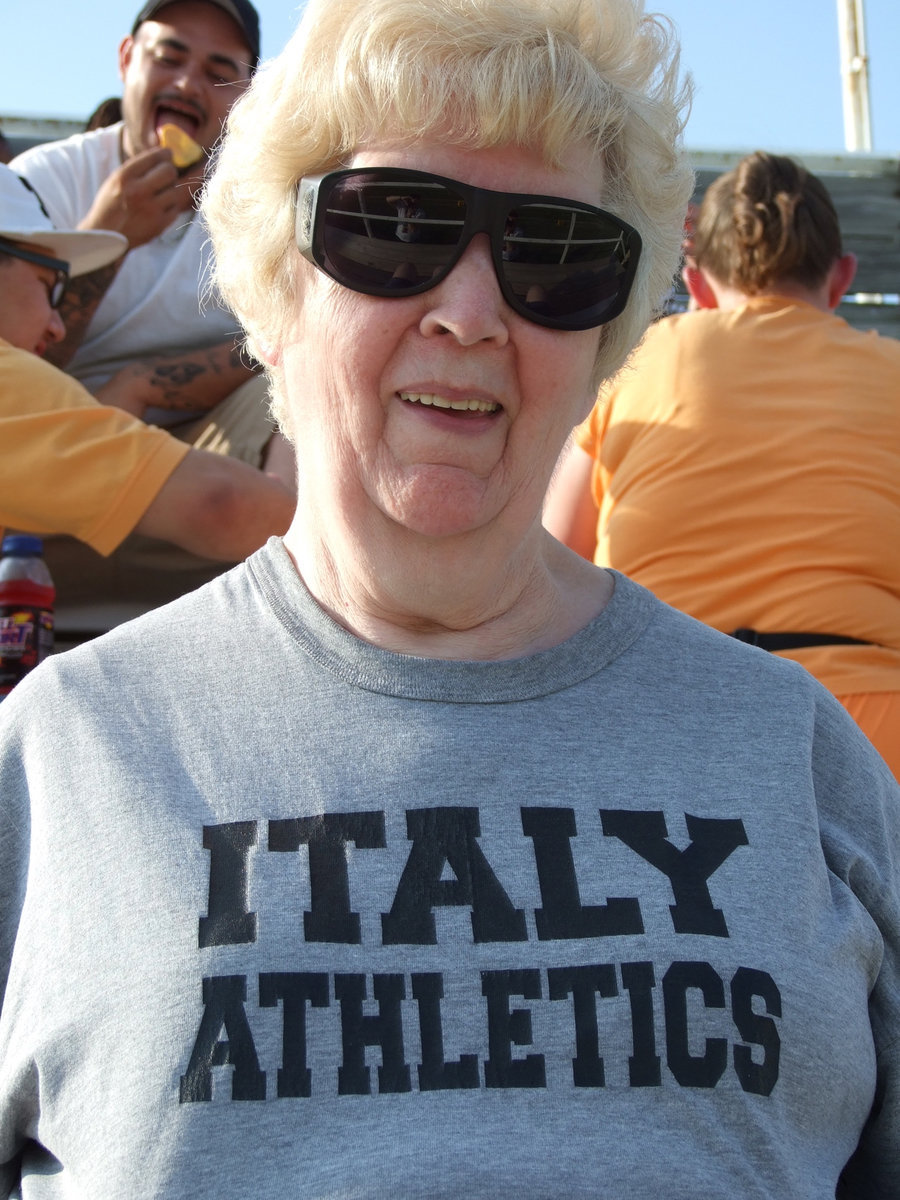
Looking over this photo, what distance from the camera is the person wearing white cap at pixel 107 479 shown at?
8.66 ft

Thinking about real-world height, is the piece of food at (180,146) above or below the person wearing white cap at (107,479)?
above

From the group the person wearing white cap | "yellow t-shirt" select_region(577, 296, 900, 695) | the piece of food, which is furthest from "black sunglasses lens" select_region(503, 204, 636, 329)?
the piece of food

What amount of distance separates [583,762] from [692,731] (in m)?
0.14

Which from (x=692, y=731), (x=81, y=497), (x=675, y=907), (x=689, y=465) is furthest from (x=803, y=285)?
(x=675, y=907)

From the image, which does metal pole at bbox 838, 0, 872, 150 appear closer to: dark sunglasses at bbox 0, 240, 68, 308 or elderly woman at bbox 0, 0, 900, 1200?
dark sunglasses at bbox 0, 240, 68, 308

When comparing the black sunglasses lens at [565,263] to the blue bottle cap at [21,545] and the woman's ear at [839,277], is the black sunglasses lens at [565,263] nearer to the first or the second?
the blue bottle cap at [21,545]

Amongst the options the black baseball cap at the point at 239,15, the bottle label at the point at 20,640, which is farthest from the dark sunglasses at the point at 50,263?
the black baseball cap at the point at 239,15

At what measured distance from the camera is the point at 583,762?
1.37 m

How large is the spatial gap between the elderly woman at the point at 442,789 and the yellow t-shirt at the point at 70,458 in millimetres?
1103

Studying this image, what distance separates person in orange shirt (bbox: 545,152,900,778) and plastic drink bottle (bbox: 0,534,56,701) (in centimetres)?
117

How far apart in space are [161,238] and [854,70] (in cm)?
582

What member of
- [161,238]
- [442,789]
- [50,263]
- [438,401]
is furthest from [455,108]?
[161,238]

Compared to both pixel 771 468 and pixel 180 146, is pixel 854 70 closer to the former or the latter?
pixel 180 146

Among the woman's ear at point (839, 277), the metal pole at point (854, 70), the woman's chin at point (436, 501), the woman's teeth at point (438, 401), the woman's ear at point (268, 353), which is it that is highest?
the metal pole at point (854, 70)
